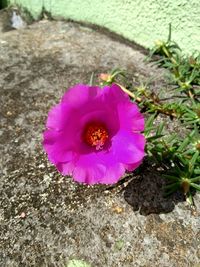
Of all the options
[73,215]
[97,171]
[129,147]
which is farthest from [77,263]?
[129,147]

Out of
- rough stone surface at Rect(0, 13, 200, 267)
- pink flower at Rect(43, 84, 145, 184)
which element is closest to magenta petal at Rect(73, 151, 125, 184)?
pink flower at Rect(43, 84, 145, 184)

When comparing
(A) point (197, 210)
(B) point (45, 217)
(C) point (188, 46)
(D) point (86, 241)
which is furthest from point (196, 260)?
(C) point (188, 46)

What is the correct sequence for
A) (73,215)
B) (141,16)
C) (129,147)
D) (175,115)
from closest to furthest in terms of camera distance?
1. (129,147)
2. (73,215)
3. (175,115)
4. (141,16)

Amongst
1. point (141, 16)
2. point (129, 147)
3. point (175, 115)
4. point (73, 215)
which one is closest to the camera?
point (129, 147)

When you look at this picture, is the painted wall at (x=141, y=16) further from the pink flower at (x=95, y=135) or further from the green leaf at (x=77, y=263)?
the green leaf at (x=77, y=263)

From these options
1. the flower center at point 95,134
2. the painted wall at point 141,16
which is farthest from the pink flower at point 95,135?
the painted wall at point 141,16

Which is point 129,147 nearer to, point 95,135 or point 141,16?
point 95,135

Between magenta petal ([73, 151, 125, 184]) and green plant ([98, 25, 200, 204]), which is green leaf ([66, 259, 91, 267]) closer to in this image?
magenta petal ([73, 151, 125, 184])
